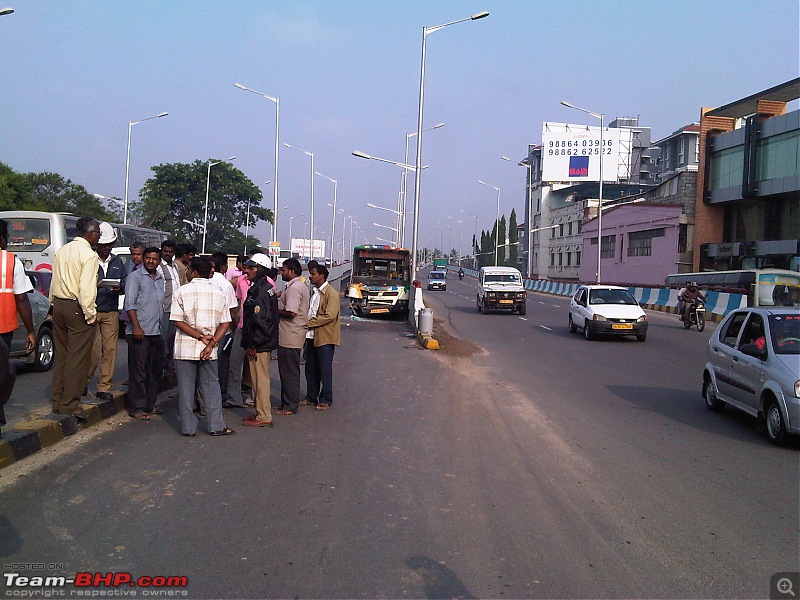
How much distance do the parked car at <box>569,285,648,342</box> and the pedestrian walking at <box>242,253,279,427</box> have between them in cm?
1380

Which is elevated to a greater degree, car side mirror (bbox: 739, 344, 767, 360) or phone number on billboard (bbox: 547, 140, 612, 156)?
phone number on billboard (bbox: 547, 140, 612, 156)

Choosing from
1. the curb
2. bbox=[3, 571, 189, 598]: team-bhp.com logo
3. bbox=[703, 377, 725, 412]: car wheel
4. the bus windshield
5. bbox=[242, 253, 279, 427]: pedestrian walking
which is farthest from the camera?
the bus windshield

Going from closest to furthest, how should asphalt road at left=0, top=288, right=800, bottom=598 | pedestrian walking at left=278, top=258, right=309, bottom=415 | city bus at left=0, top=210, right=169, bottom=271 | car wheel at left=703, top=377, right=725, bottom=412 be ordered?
1. asphalt road at left=0, top=288, right=800, bottom=598
2. pedestrian walking at left=278, top=258, right=309, bottom=415
3. car wheel at left=703, top=377, right=725, bottom=412
4. city bus at left=0, top=210, right=169, bottom=271

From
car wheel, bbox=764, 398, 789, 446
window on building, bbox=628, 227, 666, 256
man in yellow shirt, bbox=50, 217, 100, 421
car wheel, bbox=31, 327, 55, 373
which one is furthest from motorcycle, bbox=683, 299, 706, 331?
window on building, bbox=628, 227, 666, 256

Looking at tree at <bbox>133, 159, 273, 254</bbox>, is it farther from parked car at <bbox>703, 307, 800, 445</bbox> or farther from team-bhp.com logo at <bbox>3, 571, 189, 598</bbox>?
team-bhp.com logo at <bbox>3, 571, 189, 598</bbox>

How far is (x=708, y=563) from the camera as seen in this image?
15.2ft

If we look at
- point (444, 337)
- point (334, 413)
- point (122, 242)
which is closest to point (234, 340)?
point (334, 413)

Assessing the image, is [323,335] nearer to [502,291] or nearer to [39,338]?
[39,338]

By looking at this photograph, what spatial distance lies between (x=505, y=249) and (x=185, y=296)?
9938 cm

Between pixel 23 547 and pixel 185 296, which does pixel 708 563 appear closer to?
pixel 23 547

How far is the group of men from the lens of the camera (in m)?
7.49

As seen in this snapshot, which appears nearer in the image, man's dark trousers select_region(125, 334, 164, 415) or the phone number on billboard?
man's dark trousers select_region(125, 334, 164, 415)

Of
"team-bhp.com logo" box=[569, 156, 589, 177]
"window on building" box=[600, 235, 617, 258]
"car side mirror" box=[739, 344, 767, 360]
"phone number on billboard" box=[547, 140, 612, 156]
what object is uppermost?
"phone number on billboard" box=[547, 140, 612, 156]

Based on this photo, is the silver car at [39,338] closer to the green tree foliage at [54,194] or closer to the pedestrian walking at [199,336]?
the pedestrian walking at [199,336]
